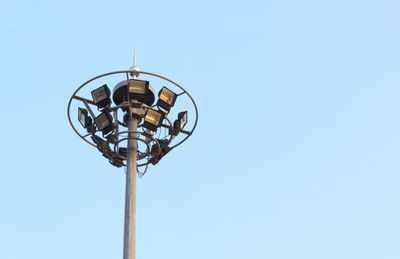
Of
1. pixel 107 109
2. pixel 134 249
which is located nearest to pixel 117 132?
pixel 107 109

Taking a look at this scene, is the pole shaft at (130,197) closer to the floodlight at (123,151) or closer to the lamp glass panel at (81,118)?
the floodlight at (123,151)

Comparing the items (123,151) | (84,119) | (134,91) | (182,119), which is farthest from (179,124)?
(84,119)

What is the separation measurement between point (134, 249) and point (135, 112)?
381 cm

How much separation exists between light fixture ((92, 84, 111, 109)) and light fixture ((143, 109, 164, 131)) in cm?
119

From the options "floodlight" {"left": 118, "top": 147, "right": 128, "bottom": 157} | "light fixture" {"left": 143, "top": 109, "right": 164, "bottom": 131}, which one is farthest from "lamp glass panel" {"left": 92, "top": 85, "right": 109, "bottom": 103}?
"floodlight" {"left": 118, "top": 147, "right": 128, "bottom": 157}

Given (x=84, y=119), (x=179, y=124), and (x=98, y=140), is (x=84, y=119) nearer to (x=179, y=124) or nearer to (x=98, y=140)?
(x=98, y=140)

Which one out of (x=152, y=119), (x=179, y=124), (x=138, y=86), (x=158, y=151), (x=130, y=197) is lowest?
(x=130, y=197)

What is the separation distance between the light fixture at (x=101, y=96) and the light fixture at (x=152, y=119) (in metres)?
1.19

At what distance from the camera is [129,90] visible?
18.8 meters

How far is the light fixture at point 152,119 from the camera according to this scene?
1836cm

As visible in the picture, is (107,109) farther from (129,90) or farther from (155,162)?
(155,162)

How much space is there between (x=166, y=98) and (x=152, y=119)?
0.78m

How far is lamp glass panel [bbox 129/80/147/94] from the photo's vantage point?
18734 mm

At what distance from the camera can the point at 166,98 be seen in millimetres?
18875
